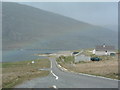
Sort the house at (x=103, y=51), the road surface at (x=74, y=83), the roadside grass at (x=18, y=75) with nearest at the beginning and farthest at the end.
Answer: the road surface at (x=74, y=83) < the roadside grass at (x=18, y=75) < the house at (x=103, y=51)

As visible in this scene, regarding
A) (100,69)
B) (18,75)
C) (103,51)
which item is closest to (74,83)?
(100,69)

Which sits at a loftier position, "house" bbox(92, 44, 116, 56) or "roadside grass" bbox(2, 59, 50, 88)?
"house" bbox(92, 44, 116, 56)

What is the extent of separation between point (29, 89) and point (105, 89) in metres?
6.67

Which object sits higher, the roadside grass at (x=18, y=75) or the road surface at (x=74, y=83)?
the road surface at (x=74, y=83)

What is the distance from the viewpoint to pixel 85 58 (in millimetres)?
85625

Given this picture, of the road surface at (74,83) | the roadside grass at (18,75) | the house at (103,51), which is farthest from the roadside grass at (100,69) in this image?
the house at (103,51)

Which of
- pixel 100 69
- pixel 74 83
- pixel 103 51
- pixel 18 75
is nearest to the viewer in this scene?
pixel 74 83

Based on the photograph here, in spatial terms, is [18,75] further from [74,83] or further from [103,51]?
[103,51]

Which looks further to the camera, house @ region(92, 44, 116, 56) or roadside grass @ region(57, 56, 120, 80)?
house @ region(92, 44, 116, 56)

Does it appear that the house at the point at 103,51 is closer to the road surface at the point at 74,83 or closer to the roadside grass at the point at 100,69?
the roadside grass at the point at 100,69

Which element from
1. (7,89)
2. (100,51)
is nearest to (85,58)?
(100,51)

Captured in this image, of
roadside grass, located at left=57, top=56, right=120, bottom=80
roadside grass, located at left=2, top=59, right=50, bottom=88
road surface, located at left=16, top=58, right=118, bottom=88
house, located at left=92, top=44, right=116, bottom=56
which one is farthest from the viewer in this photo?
house, located at left=92, top=44, right=116, bottom=56

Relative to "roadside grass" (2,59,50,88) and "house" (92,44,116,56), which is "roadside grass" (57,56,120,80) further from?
"house" (92,44,116,56)

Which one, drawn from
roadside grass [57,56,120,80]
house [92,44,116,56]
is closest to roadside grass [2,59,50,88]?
roadside grass [57,56,120,80]
